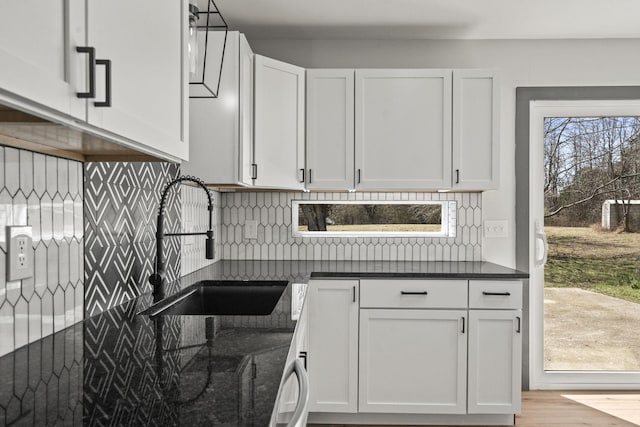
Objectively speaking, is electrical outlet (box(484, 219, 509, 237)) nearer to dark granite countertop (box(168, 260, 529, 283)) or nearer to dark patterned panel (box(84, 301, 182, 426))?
dark granite countertop (box(168, 260, 529, 283))

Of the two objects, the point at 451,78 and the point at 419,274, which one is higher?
the point at 451,78

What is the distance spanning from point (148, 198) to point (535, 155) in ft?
8.28

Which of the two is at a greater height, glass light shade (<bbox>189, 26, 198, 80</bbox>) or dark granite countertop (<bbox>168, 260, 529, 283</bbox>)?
glass light shade (<bbox>189, 26, 198, 80</bbox>)

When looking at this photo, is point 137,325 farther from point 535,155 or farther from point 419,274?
point 535,155

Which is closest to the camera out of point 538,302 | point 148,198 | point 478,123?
point 148,198

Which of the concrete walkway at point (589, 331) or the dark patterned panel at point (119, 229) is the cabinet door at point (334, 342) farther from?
the concrete walkway at point (589, 331)

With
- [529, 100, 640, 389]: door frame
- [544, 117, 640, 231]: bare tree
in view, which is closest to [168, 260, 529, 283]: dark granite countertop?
[529, 100, 640, 389]: door frame

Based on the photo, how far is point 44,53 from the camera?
713 millimetres

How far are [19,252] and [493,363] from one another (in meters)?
2.32

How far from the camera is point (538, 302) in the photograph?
3.28 meters

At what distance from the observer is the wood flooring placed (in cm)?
273

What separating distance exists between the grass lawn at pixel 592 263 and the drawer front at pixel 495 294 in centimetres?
85

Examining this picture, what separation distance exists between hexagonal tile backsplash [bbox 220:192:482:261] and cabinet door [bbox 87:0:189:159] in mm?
1917

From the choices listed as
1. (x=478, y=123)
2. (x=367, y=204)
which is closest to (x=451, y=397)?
(x=367, y=204)
